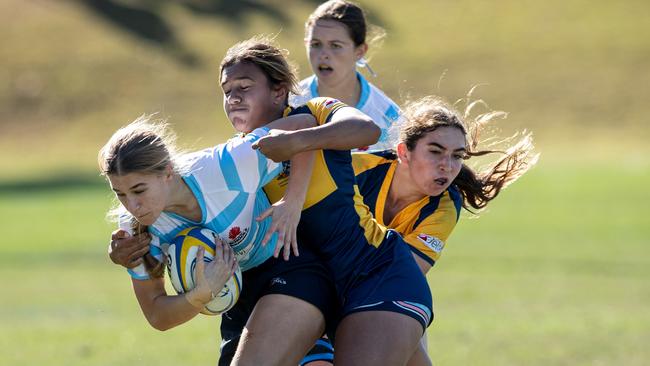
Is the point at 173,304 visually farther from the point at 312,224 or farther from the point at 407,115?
the point at 407,115

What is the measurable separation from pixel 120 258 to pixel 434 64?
143 ft

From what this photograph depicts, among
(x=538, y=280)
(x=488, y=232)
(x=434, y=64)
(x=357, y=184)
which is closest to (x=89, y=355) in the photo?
(x=357, y=184)

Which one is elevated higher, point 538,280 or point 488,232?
point 488,232

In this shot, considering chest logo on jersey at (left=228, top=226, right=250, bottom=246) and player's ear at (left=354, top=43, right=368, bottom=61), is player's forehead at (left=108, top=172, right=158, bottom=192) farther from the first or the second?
player's ear at (left=354, top=43, right=368, bottom=61)

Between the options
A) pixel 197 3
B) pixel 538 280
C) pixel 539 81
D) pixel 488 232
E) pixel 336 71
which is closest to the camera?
pixel 336 71

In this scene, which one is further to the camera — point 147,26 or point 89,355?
point 147,26

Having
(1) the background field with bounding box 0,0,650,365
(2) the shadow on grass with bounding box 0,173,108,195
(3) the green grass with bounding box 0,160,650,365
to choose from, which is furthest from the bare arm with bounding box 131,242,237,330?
(2) the shadow on grass with bounding box 0,173,108,195

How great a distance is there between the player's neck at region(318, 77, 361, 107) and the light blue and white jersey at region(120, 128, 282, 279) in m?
2.65

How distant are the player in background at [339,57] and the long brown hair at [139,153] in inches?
107

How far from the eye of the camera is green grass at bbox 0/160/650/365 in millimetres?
9805

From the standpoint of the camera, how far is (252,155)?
5133mm

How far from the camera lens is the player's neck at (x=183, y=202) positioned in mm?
5039

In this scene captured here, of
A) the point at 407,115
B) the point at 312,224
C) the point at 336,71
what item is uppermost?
the point at 336,71

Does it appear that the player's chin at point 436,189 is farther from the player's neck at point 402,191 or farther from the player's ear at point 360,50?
the player's ear at point 360,50
